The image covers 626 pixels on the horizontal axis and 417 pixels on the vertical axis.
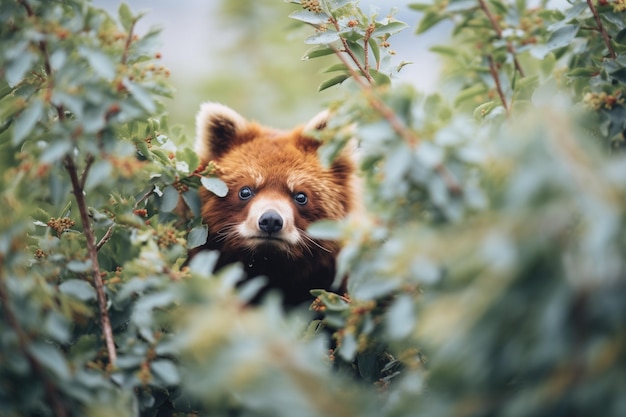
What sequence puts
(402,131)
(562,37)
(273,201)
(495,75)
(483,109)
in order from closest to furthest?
(402,131) → (562,37) → (483,109) → (495,75) → (273,201)

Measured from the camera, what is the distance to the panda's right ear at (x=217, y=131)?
4488 mm

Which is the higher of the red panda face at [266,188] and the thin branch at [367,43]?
the thin branch at [367,43]

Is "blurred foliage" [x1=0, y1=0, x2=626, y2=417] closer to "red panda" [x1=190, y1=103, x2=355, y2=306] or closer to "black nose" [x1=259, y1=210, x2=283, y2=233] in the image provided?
"black nose" [x1=259, y1=210, x2=283, y2=233]

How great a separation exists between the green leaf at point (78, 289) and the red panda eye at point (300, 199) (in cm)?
183

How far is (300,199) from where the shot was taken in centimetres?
425

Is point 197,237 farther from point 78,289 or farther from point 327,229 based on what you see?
point 327,229

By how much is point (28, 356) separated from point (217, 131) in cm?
262

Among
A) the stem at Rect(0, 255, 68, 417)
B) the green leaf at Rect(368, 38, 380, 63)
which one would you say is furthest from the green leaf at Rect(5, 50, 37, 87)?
the green leaf at Rect(368, 38, 380, 63)

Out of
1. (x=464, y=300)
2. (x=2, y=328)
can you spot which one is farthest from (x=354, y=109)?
(x=2, y=328)

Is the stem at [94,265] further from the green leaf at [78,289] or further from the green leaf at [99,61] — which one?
the green leaf at [99,61]

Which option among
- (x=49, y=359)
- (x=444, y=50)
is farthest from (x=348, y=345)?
(x=444, y=50)

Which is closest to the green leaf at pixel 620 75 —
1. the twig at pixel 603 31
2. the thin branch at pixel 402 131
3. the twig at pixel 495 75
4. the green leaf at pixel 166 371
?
the twig at pixel 603 31

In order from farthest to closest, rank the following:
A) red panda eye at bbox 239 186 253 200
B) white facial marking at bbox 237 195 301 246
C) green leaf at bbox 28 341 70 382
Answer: red panda eye at bbox 239 186 253 200
white facial marking at bbox 237 195 301 246
green leaf at bbox 28 341 70 382

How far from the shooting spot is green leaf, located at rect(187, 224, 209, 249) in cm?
327
